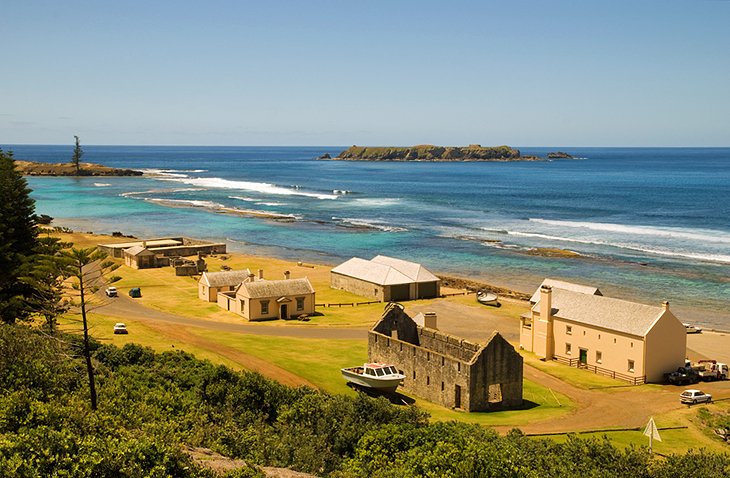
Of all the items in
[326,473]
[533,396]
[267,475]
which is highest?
[267,475]

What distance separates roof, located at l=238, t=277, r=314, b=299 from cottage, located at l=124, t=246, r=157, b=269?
73.1 feet

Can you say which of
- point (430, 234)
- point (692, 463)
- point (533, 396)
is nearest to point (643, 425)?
point (533, 396)

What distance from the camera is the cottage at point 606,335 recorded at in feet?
131

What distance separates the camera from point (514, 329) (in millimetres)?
51125

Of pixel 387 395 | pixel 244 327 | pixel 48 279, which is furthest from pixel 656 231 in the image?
pixel 48 279

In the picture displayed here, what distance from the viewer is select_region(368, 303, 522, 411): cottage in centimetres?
3431

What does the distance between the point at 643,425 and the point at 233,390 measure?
18332 millimetres

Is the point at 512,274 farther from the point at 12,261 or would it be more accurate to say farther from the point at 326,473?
the point at 326,473

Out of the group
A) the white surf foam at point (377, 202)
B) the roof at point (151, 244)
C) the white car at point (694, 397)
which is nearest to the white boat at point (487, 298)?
the white car at point (694, 397)

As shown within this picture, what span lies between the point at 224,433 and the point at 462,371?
50.6 feet

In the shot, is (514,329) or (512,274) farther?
(512,274)

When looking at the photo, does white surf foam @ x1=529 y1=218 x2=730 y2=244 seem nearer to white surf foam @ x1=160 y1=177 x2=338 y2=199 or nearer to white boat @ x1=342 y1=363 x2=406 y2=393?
white surf foam @ x1=160 y1=177 x2=338 y2=199

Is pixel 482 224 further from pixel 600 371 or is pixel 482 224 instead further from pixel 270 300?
pixel 600 371

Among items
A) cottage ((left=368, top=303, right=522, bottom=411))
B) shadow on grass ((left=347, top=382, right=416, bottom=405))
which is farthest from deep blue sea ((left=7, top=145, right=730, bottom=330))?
shadow on grass ((left=347, top=382, right=416, bottom=405))
